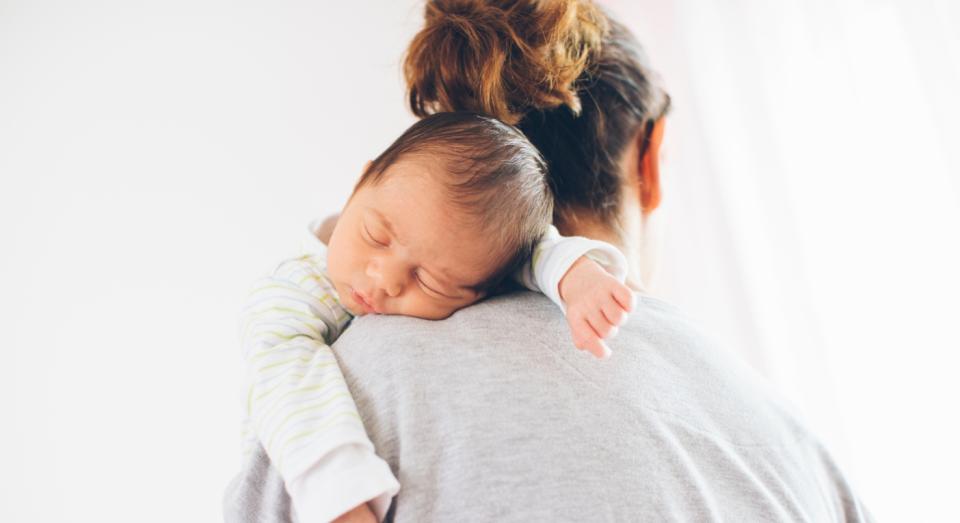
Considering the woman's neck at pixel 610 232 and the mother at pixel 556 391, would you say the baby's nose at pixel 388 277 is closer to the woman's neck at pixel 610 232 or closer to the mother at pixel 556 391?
the mother at pixel 556 391

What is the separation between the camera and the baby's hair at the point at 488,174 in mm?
887

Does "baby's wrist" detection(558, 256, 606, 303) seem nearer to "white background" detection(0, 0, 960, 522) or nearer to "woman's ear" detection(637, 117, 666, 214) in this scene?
"woman's ear" detection(637, 117, 666, 214)

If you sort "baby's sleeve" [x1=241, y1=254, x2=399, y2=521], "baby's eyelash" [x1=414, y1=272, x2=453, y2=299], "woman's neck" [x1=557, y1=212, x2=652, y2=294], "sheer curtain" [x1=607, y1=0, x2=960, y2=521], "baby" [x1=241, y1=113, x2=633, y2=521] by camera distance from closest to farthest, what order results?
"baby's sleeve" [x1=241, y1=254, x2=399, y2=521] < "baby" [x1=241, y1=113, x2=633, y2=521] < "baby's eyelash" [x1=414, y1=272, x2=453, y2=299] < "woman's neck" [x1=557, y1=212, x2=652, y2=294] < "sheer curtain" [x1=607, y1=0, x2=960, y2=521]

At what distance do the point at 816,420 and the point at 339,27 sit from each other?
5.85 feet

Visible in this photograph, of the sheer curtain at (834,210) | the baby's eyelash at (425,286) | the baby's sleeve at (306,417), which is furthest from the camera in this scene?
the sheer curtain at (834,210)

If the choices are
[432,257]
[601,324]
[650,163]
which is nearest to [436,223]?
[432,257]

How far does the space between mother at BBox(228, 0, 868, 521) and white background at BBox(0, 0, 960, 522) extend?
0.77 meters

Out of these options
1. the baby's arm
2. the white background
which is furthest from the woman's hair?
the white background

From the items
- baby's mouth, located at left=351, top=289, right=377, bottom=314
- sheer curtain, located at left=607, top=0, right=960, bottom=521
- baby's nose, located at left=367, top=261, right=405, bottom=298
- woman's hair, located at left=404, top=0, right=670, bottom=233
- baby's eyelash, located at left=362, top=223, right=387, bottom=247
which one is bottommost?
sheer curtain, located at left=607, top=0, right=960, bottom=521

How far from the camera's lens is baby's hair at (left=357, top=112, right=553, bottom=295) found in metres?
0.89

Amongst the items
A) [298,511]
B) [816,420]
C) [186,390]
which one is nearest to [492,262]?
[298,511]

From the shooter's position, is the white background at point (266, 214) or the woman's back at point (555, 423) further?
the white background at point (266, 214)

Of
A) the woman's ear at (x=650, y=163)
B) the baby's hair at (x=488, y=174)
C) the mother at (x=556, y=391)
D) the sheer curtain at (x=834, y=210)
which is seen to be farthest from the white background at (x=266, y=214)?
the baby's hair at (x=488, y=174)

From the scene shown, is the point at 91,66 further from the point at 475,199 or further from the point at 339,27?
the point at 475,199
